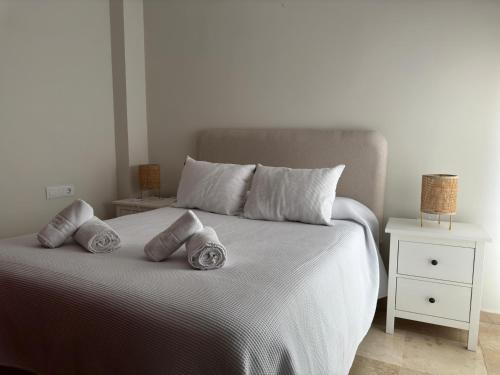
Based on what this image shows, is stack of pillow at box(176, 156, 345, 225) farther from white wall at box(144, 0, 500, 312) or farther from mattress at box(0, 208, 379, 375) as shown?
white wall at box(144, 0, 500, 312)

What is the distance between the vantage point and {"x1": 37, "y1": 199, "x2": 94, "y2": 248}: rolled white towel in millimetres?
1868

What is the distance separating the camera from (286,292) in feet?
4.47

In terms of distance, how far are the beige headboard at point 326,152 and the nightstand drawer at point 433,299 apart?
0.55 metres

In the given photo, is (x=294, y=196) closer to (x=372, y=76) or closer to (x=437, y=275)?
(x=437, y=275)

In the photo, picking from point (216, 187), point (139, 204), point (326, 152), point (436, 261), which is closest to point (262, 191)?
point (216, 187)

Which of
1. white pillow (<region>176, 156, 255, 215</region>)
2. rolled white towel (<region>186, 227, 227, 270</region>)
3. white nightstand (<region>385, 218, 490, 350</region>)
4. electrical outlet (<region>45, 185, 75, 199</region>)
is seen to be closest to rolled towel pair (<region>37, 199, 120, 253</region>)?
rolled white towel (<region>186, 227, 227, 270</region>)

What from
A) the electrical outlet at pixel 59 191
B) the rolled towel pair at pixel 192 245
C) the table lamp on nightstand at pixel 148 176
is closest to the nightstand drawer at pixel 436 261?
the rolled towel pair at pixel 192 245

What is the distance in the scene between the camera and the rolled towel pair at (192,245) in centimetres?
157

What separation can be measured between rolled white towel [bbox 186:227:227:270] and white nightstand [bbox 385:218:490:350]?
1.21 meters

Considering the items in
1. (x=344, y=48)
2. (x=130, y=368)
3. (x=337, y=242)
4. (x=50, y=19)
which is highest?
(x=50, y=19)

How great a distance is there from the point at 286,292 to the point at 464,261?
4.45 feet

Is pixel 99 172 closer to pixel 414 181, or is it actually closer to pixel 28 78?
pixel 28 78

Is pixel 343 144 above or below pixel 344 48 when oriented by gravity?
below

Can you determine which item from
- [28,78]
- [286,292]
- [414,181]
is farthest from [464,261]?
[28,78]
